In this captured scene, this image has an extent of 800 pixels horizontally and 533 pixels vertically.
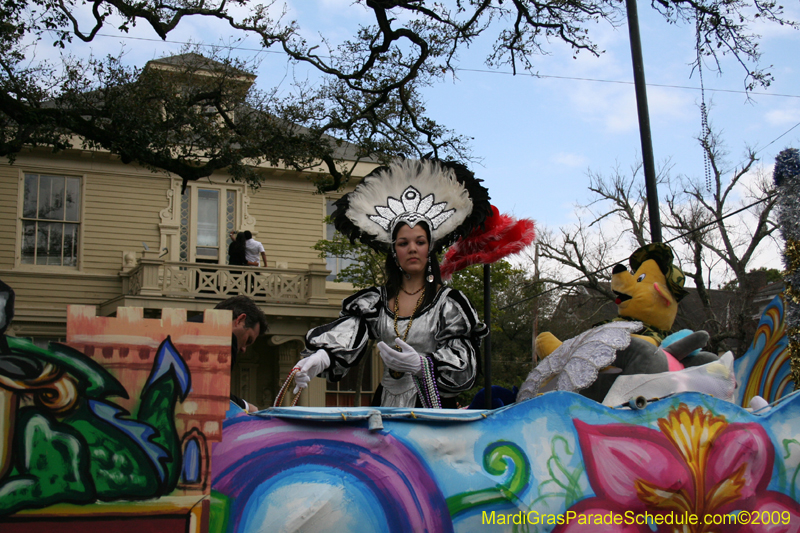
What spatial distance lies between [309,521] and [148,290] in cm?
1355

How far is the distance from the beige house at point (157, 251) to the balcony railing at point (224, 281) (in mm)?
24

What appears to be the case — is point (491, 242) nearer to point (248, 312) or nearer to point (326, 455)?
point (248, 312)

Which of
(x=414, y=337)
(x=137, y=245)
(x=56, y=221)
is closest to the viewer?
(x=414, y=337)

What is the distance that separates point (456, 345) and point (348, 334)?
0.56m

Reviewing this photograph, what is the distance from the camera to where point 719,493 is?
2.60 metres

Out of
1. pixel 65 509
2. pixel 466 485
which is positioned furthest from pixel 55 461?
pixel 466 485

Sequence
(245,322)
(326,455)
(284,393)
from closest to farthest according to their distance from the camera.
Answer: (326,455) → (284,393) → (245,322)

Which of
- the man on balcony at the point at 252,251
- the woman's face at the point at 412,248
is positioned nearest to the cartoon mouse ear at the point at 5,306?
the woman's face at the point at 412,248

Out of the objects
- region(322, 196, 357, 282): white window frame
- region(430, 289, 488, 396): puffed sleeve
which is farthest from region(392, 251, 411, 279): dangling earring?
region(322, 196, 357, 282): white window frame

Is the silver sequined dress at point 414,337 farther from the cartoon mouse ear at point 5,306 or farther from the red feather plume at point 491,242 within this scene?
the cartoon mouse ear at point 5,306

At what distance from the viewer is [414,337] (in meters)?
3.66

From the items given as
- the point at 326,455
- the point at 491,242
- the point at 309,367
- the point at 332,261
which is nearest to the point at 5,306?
the point at 326,455

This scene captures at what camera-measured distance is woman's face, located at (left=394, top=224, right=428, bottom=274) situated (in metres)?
3.82

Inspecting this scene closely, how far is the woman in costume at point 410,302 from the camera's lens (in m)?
3.41
